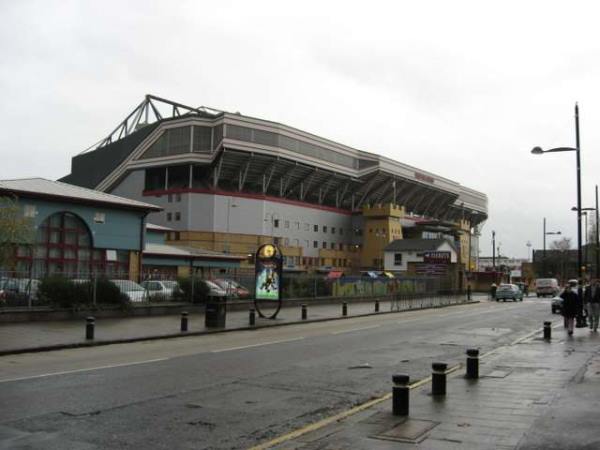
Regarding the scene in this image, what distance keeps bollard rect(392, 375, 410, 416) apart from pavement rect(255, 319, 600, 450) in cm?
13

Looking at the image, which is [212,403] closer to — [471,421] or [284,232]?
[471,421]

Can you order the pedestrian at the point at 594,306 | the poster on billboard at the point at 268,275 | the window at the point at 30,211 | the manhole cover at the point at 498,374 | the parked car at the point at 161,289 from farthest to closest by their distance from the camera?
1. the window at the point at 30,211
2. the parked car at the point at 161,289
3. the poster on billboard at the point at 268,275
4. the pedestrian at the point at 594,306
5. the manhole cover at the point at 498,374

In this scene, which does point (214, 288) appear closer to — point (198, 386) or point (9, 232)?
point (9, 232)

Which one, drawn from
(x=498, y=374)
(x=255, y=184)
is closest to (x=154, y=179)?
(x=255, y=184)

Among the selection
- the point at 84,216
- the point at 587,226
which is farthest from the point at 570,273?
the point at 84,216

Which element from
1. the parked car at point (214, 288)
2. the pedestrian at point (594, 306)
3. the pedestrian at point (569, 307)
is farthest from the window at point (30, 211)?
the pedestrian at point (594, 306)

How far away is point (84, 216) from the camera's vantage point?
133 ft

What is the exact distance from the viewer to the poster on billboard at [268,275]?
27.9 m

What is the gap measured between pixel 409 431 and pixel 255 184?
97.2 meters

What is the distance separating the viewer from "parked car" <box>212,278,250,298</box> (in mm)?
32781

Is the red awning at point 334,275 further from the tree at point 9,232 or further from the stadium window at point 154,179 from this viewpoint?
the stadium window at point 154,179

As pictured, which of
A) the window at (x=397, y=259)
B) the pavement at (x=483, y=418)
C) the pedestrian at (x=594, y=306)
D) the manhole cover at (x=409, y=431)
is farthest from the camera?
the window at (x=397, y=259)

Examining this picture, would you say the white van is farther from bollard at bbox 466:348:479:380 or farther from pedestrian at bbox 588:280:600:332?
bollard at bbox 466:348:479:380

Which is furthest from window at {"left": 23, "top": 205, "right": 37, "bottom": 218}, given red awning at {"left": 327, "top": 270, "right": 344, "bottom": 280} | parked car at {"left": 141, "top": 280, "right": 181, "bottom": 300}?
red awning at {"left": 327, "top": 270, "right": 344, "bottom": 280}
